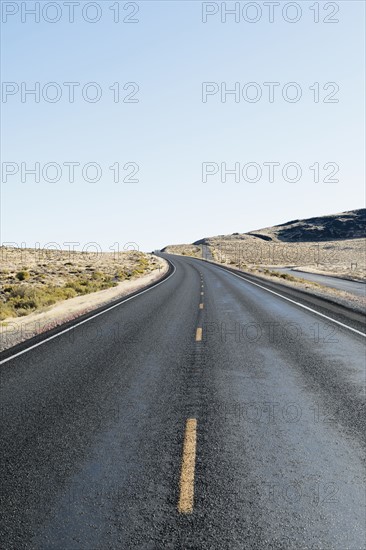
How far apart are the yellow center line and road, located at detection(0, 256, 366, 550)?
0.6 inches

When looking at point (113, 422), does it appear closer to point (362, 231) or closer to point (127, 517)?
point (127, 517)

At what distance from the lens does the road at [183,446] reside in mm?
3689

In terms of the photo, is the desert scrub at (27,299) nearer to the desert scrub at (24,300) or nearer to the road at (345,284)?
the desert scrub at (24,300)

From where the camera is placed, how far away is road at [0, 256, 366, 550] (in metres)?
3.69

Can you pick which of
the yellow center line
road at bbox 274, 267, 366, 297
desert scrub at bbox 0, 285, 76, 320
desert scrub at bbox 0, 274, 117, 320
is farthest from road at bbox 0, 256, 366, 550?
road at bbox 274, 267, 366, 297

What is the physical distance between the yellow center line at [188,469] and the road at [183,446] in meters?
0.02

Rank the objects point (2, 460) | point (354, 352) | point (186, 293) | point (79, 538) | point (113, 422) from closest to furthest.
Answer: point (79, 538) < point (2, 460) < point (113, 422) < point (354, 352) < point (186, 293)

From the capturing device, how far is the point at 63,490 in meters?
4.29

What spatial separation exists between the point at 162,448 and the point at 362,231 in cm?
20901

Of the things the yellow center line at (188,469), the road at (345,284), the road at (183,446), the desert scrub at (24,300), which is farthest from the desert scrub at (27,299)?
the road at (345,284)

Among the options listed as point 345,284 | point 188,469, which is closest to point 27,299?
point 188,469

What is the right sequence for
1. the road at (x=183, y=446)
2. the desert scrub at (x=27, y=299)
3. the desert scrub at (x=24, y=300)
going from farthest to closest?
the desert scrub at (x=27, y=299)
the desert scrub at (x=24, y=300)
the road at (x=183, y=446)

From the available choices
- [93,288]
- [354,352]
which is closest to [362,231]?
[93,288]

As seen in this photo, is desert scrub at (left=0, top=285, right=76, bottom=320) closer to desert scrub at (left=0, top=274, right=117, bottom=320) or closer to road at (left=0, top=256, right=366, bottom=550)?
desert scrub at (left=0, top=274, right=117, bottom=320)
